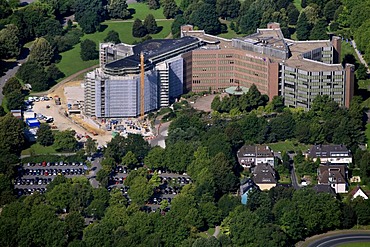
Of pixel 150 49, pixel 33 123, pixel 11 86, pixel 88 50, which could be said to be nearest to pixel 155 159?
pixel 33 123

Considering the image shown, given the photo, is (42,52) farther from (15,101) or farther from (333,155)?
(333,155)

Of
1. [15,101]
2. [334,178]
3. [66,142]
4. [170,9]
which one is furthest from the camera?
[170,9]

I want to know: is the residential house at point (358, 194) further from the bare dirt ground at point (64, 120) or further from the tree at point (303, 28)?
the tree at point (303, 28)

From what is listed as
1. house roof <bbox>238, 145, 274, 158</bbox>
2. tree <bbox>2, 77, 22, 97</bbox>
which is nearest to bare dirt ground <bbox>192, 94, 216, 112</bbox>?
house roof <bbox>238, 145, 274, 158</bbox>

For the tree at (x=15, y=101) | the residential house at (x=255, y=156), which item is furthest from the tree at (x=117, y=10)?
the residential house at (x=255, y=156)

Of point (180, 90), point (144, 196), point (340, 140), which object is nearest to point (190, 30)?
point (180, 90)

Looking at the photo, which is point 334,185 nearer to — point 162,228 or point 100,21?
point 162,228

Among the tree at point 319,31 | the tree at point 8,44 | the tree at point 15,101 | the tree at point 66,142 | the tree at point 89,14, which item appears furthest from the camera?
the tree at point 89,14
